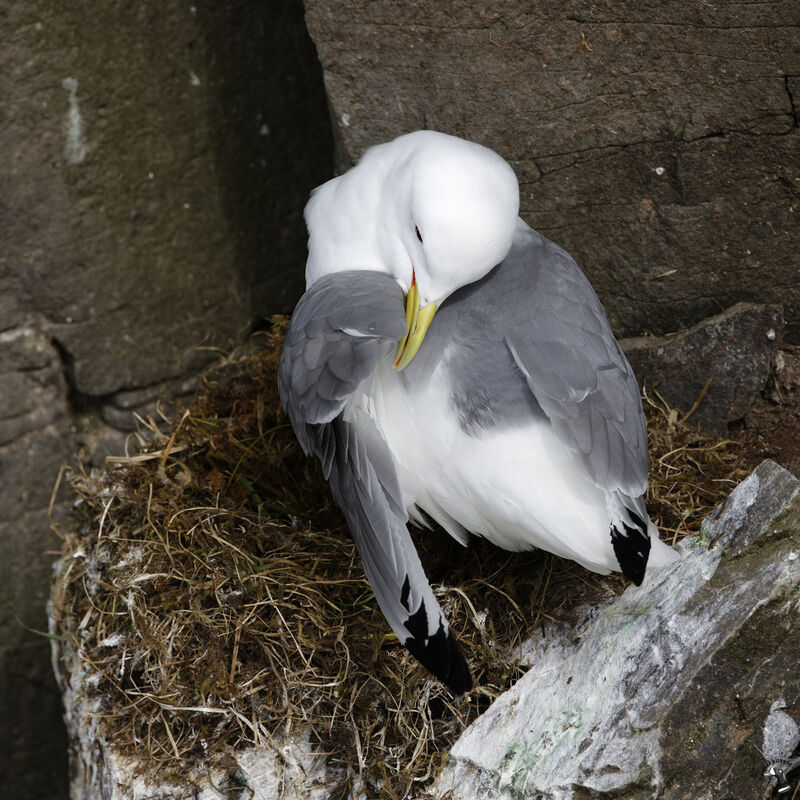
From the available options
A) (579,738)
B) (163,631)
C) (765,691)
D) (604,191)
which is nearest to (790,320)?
(604,191)

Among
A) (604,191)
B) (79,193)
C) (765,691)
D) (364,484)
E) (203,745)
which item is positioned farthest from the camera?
(79,193)

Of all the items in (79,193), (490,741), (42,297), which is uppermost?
(79,193)

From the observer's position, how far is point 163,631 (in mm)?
1531

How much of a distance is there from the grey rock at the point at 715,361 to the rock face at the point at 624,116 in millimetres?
39

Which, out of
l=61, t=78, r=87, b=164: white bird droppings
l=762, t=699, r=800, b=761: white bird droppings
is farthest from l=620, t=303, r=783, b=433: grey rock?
l=61, t=78, r=87, b=164: white bird droppings

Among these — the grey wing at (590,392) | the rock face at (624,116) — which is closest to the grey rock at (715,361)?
the rock face at (624,116)

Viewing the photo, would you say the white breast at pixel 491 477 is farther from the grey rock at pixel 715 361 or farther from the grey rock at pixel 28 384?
the grey rock at pixel 28 384

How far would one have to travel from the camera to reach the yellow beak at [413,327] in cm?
131

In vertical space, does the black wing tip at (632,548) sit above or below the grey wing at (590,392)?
below

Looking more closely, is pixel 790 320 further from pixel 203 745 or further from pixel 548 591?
pixel 203 745

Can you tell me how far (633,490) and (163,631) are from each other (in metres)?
0.77

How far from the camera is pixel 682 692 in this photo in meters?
1.21

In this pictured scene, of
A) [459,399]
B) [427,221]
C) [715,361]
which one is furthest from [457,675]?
[715,361]

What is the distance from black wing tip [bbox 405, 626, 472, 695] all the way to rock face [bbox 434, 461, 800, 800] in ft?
0.50
